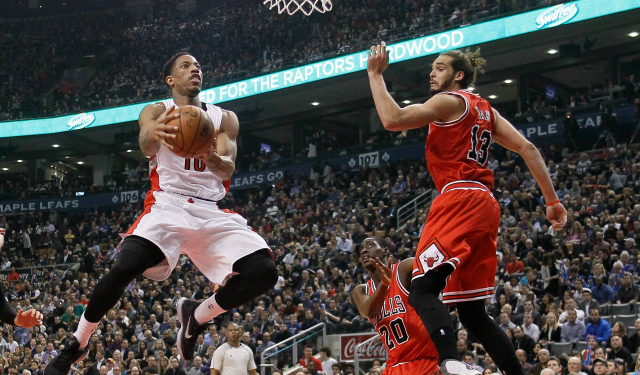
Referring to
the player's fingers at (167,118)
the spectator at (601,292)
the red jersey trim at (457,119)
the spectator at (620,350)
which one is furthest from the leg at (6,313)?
the spectator at (601,292)

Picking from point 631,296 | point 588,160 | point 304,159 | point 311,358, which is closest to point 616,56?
point 588,160

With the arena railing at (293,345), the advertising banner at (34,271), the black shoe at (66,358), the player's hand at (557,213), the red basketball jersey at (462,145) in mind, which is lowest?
the arena railing at (293,345)

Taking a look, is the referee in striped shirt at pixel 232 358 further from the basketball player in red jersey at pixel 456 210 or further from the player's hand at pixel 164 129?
the basketball player in red jersey at pixel 456 210

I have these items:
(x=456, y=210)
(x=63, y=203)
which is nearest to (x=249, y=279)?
(x=456, y=210)

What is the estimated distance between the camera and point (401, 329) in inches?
224

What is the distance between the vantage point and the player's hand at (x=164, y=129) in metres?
4.65

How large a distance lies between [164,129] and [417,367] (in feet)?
8.60

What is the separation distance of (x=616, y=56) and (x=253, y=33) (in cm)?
1501

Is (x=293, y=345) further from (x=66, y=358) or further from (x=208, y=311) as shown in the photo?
(x=66, y=358)

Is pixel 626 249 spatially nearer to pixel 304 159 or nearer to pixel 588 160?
pixel 588 160

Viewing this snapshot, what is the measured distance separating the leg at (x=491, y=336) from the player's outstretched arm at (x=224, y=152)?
5.84ft

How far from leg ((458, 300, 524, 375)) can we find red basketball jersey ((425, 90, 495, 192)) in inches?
31.8

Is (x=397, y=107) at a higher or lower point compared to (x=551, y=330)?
higher

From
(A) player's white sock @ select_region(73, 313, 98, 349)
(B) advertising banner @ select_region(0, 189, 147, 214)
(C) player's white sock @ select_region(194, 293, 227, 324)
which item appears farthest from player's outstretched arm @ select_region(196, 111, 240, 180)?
(B) advertising banner @ select_region(0, 189, 147, 214)
